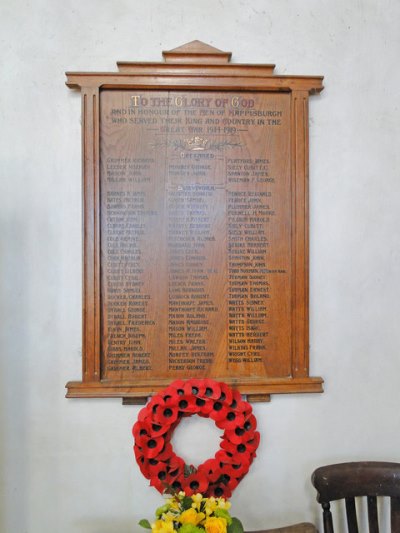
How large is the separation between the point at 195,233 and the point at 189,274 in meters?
0.16

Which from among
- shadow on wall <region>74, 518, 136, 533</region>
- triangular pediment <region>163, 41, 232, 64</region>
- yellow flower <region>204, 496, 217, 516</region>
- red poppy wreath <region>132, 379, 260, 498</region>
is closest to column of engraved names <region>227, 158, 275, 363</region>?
red poppy wreath <region>132, 379, 260, 498</region>

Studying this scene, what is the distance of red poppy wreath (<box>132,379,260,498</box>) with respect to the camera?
1.40m

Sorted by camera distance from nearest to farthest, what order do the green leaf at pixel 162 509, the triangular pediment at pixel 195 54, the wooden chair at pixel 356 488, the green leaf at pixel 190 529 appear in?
the green leaf at pixel 190 529
the green leaf at pixel 162 509
the wooden chair at pixel 356 488
the triangular pediment at pixel 195 54

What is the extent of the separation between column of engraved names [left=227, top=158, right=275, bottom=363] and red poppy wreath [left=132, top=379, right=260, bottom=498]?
0.17 meters

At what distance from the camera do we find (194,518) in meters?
1.10

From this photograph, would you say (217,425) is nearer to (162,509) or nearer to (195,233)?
(162,509)

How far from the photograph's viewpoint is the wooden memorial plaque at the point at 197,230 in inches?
57.9

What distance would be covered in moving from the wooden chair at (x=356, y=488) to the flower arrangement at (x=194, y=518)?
0.35 meters

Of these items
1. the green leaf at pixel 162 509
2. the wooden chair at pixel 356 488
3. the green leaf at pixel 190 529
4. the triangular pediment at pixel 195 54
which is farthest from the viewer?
the triangular pediment at pixel 195 54

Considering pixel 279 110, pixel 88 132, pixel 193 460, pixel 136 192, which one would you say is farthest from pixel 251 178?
pixel 193 460

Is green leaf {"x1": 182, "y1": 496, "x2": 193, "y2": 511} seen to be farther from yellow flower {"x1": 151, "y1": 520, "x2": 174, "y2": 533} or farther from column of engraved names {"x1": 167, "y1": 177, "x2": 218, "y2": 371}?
column of engraved names {"x1": 167, "y1": 177, "x2": 218, "y2": 371}

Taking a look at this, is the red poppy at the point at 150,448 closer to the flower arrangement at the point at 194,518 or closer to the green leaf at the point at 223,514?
the flower arrangement at the point at 194,518

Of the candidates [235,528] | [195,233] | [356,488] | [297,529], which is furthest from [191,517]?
[195,233]

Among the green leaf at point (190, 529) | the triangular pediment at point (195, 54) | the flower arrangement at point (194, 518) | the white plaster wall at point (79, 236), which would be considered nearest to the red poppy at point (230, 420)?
the white plaster wall at point (79, 236)
